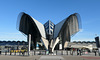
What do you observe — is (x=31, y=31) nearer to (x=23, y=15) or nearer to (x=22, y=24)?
(x=22, y=24)

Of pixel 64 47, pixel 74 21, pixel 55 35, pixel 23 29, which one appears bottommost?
pixel 64 47

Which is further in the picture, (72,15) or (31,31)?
(31,31)

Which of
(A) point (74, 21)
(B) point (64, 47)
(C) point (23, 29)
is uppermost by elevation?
(A) point (74, 21)

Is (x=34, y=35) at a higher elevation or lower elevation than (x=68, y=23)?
lower

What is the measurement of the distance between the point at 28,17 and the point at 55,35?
21.0 meters

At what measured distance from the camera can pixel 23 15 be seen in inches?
2584

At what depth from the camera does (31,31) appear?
78.8 metres

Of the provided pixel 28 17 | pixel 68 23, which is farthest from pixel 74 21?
pixel 28 17

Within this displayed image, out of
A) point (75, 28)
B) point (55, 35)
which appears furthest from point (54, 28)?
point (75, 28)

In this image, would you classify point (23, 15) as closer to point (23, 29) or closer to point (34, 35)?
point (23, 29)

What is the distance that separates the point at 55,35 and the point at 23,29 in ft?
70.9

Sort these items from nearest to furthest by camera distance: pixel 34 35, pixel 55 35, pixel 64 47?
pixel 55 35 → pixel 64 47 → pixel 34 35

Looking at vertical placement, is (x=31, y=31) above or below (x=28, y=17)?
below

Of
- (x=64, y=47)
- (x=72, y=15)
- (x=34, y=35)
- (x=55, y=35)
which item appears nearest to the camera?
(x=72, y=15)
